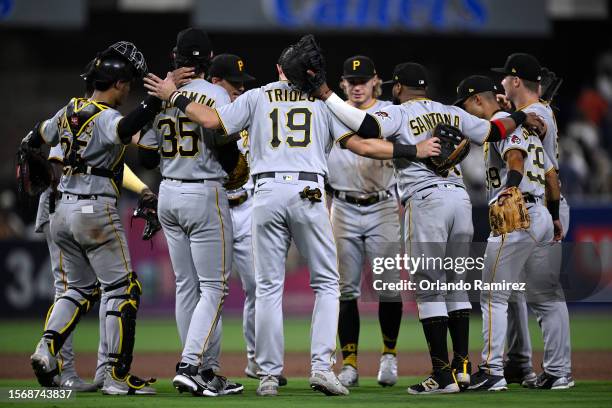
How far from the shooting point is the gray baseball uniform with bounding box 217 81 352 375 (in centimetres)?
677

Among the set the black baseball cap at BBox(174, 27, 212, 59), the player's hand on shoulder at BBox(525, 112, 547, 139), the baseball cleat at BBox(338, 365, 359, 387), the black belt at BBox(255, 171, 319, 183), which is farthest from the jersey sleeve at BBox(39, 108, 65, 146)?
the player's hand on shoulder at BBox(525, 112, 547, 139)

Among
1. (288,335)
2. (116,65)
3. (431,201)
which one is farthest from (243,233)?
(288,335)

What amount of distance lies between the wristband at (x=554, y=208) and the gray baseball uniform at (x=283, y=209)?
2.11 metres

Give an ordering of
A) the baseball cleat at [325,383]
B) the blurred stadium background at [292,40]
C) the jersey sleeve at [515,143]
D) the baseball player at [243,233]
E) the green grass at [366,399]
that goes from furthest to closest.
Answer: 1. the blurred stadium background at [292,40]
2. the baseball player at [243,233]
3. the jersey sleeve at [515,143]
4. the baseball cleat at [325,383]
5. the green grass at [366,399]

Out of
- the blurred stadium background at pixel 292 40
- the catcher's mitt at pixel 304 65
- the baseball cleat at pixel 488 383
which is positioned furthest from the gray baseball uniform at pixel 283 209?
Answer: the blurred stadium background at pixel 292 40

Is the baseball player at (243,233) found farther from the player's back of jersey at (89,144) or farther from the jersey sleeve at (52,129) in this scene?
the jersey sleeve at (52,129)

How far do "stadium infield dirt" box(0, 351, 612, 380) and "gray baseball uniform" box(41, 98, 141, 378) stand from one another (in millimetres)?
1827

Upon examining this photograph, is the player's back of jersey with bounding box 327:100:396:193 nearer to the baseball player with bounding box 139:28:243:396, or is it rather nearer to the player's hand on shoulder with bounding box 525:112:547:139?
the player's hand on shoulder with bounding box 525:112:547:139

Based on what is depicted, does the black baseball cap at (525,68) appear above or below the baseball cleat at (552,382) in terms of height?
above

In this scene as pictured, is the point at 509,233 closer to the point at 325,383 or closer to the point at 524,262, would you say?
the point at 524,262

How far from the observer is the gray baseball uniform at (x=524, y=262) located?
24.1 feet

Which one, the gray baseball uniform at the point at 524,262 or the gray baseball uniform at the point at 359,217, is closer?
the gray baseball uniform at the point at 524,262

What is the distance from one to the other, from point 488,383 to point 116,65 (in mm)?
3649

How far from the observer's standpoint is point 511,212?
7203mm
